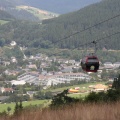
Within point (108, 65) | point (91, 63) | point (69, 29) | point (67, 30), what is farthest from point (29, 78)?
point (91, 63)

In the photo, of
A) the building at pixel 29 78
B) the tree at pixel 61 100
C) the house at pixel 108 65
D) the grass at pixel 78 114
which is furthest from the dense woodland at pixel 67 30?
the grass at pixel 78 114

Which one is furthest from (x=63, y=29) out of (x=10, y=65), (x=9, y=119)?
(x=9, y=119)

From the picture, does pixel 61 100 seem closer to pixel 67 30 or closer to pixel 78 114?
pixel 78 114

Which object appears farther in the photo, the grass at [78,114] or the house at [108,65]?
the house at [108,65]

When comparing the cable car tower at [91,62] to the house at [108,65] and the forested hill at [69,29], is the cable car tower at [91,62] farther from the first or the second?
the forested hill at [69,29]

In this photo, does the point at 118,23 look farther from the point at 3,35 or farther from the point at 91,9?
the point at 3,35

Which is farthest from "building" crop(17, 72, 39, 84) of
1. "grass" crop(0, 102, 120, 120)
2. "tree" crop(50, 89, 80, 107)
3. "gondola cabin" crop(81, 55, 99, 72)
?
"grass" crop(0, 102, 120, 120)

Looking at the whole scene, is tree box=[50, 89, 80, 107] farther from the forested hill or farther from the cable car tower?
the forested hill
